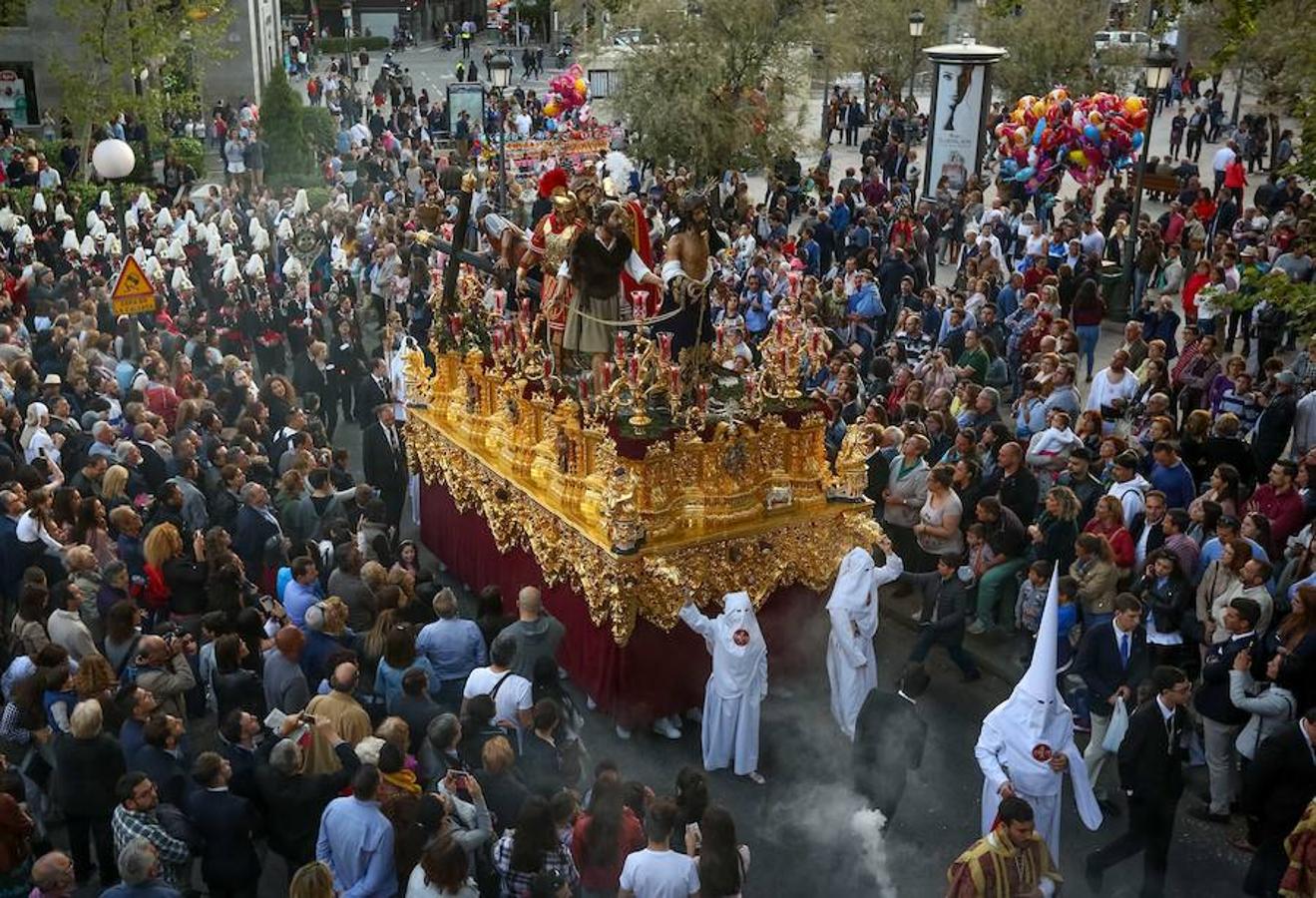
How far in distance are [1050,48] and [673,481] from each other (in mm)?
28963

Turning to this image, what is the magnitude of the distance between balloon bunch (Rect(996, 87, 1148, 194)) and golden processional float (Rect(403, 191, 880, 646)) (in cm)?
1731

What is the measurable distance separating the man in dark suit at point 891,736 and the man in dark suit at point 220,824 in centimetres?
395

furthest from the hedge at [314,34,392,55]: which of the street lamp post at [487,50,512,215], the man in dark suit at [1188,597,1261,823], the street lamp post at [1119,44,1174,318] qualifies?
the man in dark suit at [1188,597,1261,823]

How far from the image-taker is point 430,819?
700 cm

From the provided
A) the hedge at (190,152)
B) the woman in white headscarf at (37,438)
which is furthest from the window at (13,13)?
the woman in white headscarf at (37,438)

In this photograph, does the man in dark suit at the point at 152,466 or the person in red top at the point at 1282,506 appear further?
the man in dark suit at the point at 152,466

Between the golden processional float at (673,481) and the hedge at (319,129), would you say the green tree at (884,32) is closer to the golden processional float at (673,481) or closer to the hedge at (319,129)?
the hedge at (319,129)

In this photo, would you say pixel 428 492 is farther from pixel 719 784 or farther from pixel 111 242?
pixel 111 242

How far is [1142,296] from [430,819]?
18.4 m

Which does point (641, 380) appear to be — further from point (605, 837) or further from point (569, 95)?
point (569, 95)

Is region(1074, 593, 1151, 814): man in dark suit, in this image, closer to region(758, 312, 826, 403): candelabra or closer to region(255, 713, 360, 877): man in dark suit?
region(758, 312, 826, 403): candelabra

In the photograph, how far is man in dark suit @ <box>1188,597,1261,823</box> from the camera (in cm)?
903

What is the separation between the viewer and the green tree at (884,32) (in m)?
40.2

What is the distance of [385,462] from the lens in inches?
527
